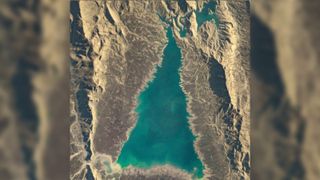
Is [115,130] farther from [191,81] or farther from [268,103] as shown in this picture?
[268,103]

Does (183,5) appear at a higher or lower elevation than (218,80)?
higher

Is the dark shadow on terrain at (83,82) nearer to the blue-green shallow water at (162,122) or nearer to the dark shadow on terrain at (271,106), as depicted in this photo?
the blue-green shallow water at (162,122)

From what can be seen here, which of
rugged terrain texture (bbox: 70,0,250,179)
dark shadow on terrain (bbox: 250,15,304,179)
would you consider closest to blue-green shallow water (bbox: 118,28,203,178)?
rugged terrain texture (bbox: 70,0,250,179)

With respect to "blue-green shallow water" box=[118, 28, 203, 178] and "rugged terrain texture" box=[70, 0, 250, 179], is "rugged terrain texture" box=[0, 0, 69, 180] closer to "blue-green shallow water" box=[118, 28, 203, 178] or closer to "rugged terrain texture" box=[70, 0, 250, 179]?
"rugged terrain texture" box=[70, 0, 250, 179]

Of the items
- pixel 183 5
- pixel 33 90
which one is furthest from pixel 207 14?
pixel 33 90

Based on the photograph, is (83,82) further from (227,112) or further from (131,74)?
(227,112)
